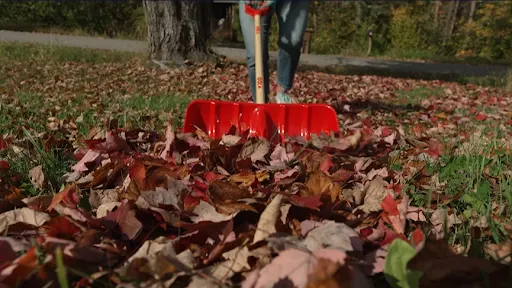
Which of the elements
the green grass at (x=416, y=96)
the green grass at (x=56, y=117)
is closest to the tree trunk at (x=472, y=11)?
the green grass at (x=416, y=96)

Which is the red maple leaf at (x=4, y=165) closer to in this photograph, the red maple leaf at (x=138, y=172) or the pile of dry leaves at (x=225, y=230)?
the pile of dry leaves at (x=225, y=230)

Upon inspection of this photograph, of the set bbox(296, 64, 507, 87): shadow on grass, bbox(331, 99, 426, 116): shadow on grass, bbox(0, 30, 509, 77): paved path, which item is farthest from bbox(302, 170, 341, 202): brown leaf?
bbox(0, 30, 509, 77): paved path

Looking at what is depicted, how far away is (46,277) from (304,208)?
620mm

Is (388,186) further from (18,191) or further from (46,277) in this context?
(18,191)

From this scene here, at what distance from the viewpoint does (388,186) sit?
4.88ft

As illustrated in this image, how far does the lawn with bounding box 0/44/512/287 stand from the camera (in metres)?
0.89

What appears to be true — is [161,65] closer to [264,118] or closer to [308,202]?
[264,118]

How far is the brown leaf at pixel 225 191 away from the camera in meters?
1.22

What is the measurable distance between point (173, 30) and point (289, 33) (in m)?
3.94

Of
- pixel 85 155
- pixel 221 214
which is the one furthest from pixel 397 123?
pixel 221 214

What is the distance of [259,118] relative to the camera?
2.46m

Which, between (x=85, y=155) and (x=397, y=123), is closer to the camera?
(x=85, y=155)

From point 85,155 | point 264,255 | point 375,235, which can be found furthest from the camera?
point 85,155

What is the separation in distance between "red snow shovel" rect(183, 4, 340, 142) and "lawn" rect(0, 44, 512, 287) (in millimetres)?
284
